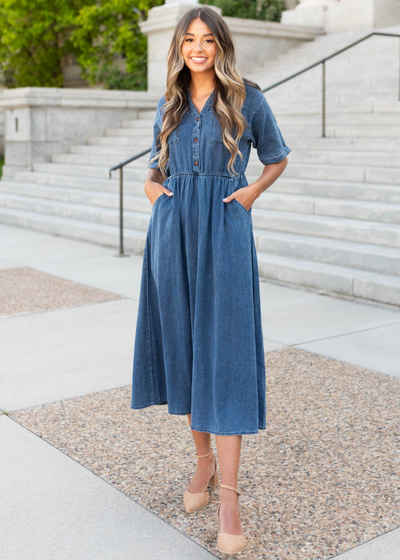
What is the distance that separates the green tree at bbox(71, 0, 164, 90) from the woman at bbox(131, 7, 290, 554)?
17.9 metres

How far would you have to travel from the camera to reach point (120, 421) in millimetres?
4086

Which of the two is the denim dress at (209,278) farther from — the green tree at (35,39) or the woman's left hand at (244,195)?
the green tree at (35,39)

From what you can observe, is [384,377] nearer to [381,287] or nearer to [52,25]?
[381,287]

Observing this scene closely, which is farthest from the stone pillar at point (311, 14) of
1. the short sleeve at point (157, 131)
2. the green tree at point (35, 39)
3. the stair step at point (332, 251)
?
the short sleeve at point (157, 131)

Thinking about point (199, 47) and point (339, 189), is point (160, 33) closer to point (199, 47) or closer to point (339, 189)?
point (339, 189)

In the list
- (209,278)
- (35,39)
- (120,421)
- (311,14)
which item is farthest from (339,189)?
(35,39)

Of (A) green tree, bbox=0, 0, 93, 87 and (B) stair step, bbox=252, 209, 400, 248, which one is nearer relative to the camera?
(B) stair step, bbox=252, 209, 400, 248

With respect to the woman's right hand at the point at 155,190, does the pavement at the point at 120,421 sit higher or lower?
lower

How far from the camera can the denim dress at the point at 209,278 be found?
9.29 feet

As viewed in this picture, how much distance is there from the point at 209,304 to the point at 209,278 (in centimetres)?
10

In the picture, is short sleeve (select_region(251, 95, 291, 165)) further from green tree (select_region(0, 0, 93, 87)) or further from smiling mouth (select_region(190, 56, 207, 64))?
green tree (select_region(0, 0, 93, 87))

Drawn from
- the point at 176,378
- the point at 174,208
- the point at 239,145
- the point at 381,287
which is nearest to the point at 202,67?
the point at 239,145

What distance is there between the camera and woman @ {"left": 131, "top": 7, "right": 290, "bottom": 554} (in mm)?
2822

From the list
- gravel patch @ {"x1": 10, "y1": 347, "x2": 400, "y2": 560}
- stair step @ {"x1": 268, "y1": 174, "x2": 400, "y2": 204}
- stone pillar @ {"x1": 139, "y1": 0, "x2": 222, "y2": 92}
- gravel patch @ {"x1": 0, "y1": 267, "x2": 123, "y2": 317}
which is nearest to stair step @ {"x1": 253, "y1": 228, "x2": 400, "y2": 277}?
stair step @ {"x1": 268, "y1": 174, "x2": 400, "y2": 204}
